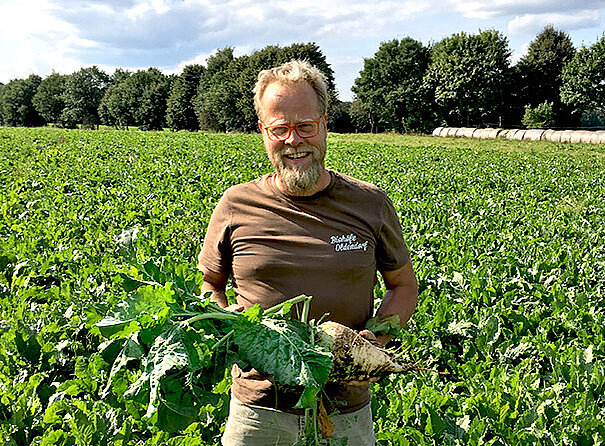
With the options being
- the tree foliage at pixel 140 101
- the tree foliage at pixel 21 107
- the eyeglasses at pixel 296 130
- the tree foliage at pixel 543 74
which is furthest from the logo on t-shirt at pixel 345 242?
the tree foliage at pixel 21 107

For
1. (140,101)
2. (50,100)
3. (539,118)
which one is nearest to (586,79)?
(539,118)

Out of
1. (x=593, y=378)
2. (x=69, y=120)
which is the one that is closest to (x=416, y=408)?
(x=593, y=378)

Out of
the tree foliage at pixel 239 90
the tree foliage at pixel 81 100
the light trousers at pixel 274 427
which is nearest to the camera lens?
the light trousers at pixel 274 427

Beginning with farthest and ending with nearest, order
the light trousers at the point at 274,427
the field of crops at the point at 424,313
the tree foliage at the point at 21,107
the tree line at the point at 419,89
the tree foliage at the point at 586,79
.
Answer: the tree foliage at the point at 21,107 < the tree line at the point at 419,89 < the tree foliage at the point at 586,79 < the field of crops at the point at 424,313 < the light trousers at the point at 274,427

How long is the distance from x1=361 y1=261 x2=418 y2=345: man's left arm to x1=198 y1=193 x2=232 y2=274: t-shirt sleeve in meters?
0.75

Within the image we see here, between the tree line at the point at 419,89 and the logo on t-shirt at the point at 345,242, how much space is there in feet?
165

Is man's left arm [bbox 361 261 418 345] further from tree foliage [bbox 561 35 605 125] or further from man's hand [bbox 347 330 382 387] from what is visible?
tree foliage [bbox 561 35 605 125]

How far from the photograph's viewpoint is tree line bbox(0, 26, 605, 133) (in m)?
54.4

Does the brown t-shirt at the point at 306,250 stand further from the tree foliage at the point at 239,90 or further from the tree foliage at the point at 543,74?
the tree foliage at the point at 543,74

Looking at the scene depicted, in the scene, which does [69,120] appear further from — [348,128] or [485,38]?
[485,38]

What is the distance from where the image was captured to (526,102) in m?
57.9

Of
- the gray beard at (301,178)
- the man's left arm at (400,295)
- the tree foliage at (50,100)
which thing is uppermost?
the tree foliage at (50,100)

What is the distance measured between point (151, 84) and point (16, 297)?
8216cm

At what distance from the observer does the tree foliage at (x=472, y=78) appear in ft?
181
